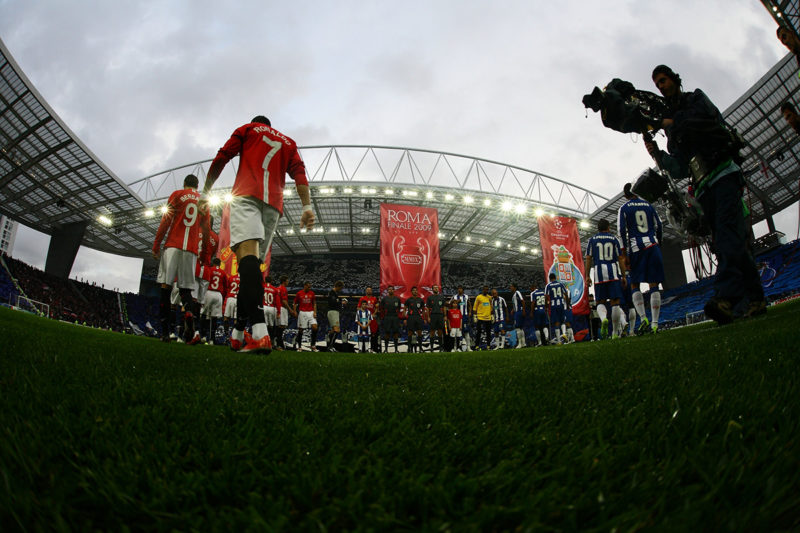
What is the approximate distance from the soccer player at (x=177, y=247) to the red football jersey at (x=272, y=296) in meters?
3.76

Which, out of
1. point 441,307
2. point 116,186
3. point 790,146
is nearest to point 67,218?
point 116,186

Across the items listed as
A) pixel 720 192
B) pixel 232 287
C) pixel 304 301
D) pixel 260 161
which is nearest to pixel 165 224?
pixel 260 161

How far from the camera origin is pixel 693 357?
1.67 m

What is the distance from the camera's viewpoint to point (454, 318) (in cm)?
1145

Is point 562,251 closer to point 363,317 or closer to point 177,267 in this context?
point 363,317

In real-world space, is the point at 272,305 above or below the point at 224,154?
below

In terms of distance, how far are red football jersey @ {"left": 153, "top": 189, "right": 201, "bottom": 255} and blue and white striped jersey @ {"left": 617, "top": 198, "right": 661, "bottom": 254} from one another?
5.61 m

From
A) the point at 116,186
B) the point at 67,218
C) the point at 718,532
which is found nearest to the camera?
the point at 718,532

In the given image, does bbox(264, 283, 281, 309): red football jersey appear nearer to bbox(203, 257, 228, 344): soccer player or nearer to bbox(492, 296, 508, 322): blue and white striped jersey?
bbox(203, 257, 228, 344): soccer player

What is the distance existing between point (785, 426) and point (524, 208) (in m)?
21.7

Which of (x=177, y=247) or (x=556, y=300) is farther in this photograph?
(x=556, y=300)

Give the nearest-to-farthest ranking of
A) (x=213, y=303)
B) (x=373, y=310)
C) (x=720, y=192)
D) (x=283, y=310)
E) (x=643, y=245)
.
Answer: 1. (x=720, y=192)
2. (x=643, y=245)
3. (x=213, y=303)
4. (x=283, y=310)
5. (x=373, y=310)

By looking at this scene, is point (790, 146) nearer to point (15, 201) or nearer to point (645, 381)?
point (645, 381)

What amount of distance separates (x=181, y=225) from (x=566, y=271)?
1346cm
